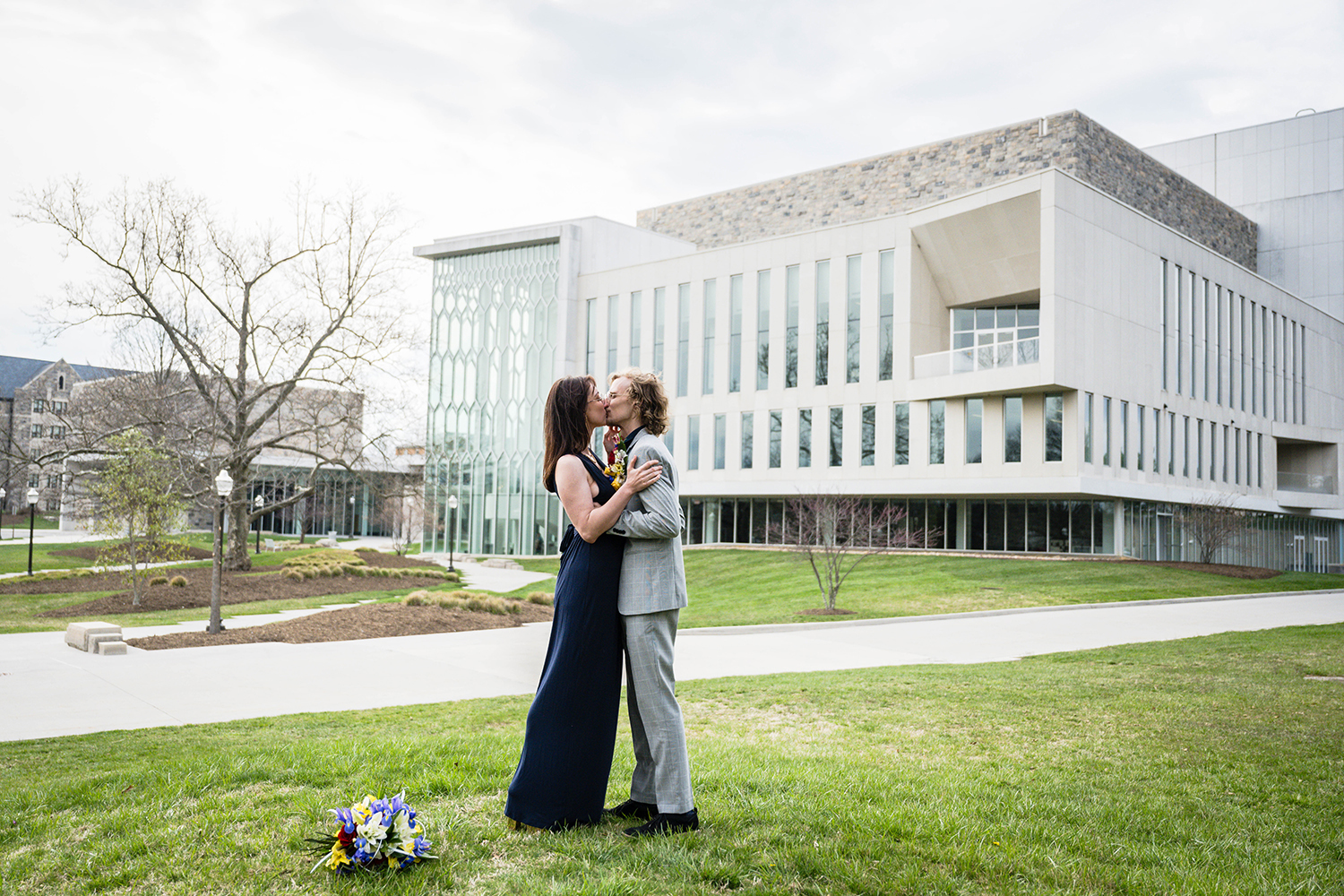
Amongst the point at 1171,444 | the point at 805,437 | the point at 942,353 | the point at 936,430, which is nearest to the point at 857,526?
the point at 936,430

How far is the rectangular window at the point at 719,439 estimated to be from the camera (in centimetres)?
3944

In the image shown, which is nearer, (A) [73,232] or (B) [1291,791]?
(B) [1291,791]

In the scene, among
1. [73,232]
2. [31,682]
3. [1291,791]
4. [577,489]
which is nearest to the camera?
[577,489]

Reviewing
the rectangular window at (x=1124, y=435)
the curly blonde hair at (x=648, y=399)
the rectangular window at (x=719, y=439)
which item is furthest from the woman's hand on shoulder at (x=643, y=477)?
the rectangular window at (x=719, y=439)

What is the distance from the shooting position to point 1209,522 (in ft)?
103

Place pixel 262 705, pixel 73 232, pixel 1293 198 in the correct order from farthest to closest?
1. pixel 1293 198
2. pixel 73 232
3. pixel 262 705

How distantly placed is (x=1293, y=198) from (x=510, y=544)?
4933 cm

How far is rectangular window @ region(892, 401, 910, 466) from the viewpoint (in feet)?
112

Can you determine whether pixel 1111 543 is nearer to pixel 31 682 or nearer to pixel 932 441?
pixel 932 441

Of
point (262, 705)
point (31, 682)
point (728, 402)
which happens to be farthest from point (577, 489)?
point (728, 402)

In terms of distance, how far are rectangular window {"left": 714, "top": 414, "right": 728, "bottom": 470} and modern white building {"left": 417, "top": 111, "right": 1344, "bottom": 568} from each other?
9 centimetres

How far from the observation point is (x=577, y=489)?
157 inches

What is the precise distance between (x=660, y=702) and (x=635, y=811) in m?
0.61

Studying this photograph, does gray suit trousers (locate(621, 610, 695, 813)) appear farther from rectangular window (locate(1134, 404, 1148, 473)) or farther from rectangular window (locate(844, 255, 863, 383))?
rectangular window (locate(1134, 404, 1148, 473))
